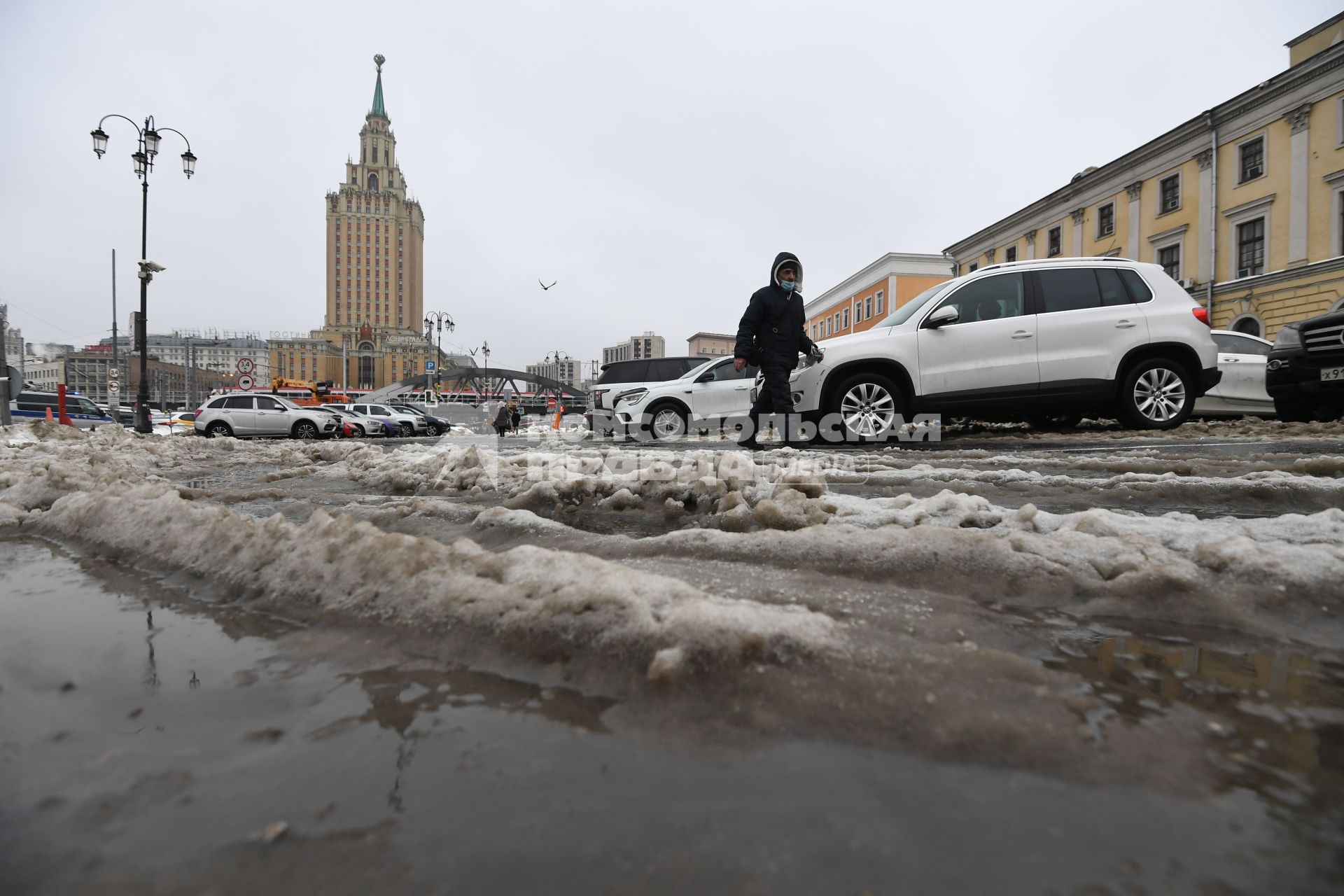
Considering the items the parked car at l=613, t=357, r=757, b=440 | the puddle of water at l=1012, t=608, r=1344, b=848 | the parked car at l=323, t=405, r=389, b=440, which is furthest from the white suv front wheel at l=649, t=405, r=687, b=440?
the parked car at l=323, t=405, r=389, b=440

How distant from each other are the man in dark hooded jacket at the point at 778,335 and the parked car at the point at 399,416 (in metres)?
22.9

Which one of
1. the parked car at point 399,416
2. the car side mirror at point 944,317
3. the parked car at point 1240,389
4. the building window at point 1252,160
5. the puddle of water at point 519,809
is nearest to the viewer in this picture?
the puddle of water at point 519,809

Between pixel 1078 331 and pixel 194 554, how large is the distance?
6842 millimetres

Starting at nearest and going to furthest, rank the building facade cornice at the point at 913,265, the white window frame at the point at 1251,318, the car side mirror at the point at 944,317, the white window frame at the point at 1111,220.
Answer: the car side mirror at the point at 944,317 → the white window frame at the point at 1251,318 → the white window frame at the point at 1111,220 → the building facade cornice at the point at 913,265

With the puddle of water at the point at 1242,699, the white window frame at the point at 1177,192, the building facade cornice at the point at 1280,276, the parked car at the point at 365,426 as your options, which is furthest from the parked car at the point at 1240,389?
the white window frame at the point at 1177,192

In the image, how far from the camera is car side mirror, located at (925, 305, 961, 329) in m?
6.05

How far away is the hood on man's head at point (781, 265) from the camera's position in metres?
6.36

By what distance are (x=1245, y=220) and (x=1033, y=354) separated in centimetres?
3018

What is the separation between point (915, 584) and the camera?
171 cm

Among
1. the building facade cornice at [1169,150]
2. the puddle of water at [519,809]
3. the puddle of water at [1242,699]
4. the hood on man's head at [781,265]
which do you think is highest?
the building facade cornice at [1169,150]

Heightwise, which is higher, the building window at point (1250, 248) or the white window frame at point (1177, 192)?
the white window frame at point (1177, 192)

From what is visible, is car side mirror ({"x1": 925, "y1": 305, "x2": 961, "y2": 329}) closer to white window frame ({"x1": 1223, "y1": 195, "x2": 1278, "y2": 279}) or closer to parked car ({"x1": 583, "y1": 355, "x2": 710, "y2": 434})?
parked car ({"x1": 583, "y1": 355, "x2": 710, "y2": 434})

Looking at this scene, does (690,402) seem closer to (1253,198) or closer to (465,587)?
(465,587)

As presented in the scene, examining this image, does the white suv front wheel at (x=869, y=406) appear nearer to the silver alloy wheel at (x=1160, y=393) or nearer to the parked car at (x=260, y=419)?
the silver alloy wheel at (x=1160, y=393)
